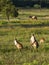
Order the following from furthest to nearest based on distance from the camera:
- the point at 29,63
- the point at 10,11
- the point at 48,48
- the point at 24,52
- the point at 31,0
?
the point at 31,0
the point at 10,11
the point at 48,48
the point at 24,52
the point at 29,63

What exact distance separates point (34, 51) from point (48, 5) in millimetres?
74380

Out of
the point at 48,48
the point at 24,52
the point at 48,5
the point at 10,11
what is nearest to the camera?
the point at 24,52

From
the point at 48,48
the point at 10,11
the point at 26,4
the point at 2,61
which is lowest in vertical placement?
the point at 26,4

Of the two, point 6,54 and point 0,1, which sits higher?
point 6,54

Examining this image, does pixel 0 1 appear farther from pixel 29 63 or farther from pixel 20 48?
pixel 29 63

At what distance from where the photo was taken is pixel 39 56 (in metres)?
16.5

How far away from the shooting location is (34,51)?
18031 mm

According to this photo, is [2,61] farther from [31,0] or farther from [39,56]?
[31,0]

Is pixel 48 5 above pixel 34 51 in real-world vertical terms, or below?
below

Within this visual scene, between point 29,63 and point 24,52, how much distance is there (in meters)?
3.55

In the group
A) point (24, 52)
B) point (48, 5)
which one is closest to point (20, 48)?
point (24, 52)

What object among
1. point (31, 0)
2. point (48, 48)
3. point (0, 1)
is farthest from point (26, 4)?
point (48, 48)

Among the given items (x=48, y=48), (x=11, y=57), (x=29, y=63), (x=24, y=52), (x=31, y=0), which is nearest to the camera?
(x=29, y=63)

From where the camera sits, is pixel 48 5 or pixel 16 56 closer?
pixel 16 56
